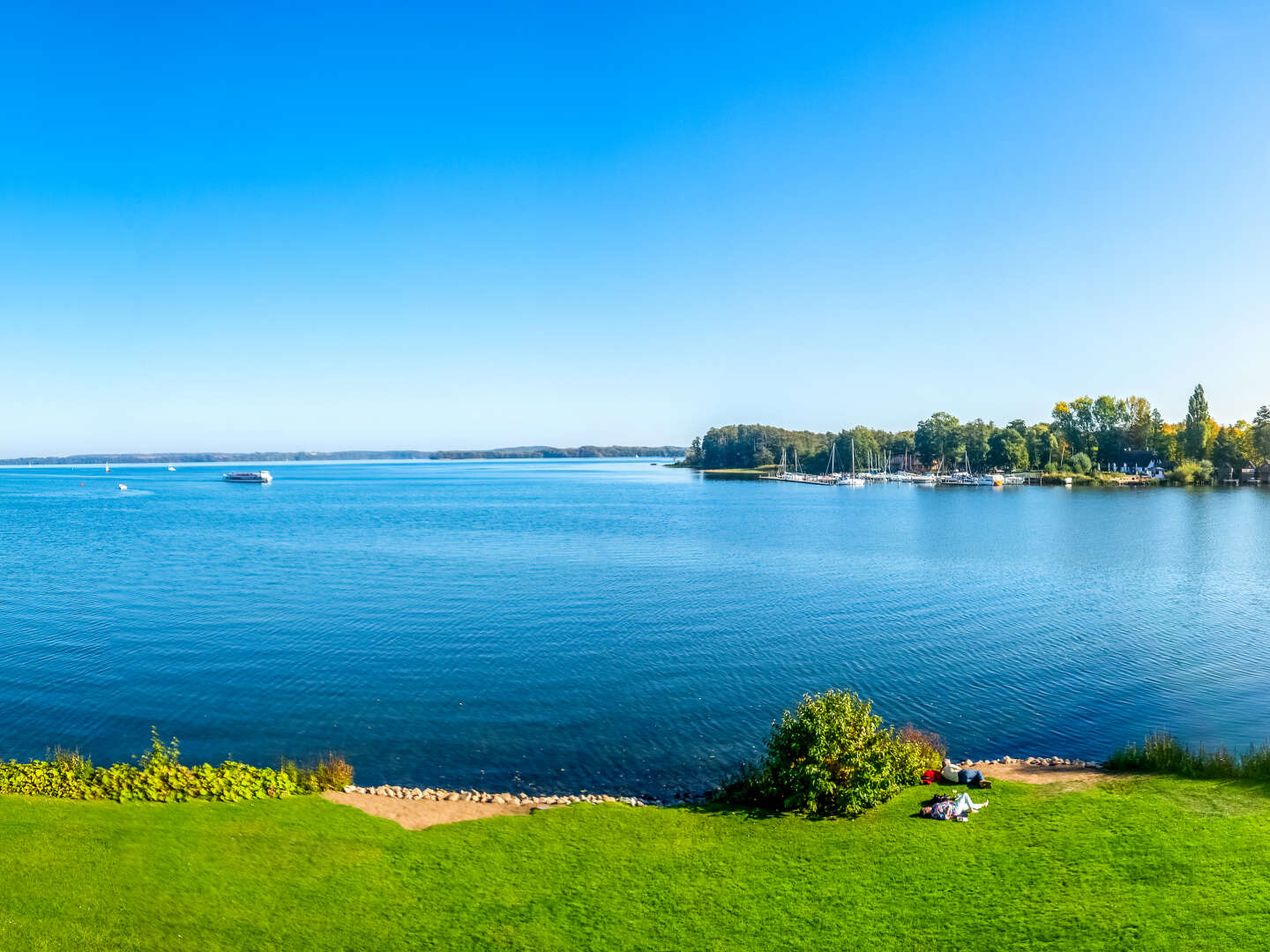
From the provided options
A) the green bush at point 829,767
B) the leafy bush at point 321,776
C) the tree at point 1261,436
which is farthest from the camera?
the tree at point 1261,436

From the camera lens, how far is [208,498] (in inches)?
5989

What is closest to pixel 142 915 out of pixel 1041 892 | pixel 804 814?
pixel 804 814

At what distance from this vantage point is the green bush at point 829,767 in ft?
57.9

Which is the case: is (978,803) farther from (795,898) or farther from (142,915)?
(142,915)

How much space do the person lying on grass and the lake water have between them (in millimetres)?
6551

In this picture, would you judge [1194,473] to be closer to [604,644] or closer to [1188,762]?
[604,644]

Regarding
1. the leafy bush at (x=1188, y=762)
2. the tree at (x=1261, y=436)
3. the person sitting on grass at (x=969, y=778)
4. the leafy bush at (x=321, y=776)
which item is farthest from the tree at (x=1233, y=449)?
the leafy bush at (x=321, y=776)

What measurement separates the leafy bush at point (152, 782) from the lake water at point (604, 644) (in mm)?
3349

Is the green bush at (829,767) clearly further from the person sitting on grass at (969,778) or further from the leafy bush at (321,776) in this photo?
the leafy bush at (321,776)

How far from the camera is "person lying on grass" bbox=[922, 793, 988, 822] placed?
17.0 m

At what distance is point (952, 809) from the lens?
17047 millimetres

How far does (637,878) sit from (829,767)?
19.8 feet

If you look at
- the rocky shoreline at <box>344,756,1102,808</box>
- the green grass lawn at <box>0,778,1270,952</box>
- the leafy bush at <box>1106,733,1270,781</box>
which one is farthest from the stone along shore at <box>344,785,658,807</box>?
the leafy bush at <box>1106,733,1270,781</box>

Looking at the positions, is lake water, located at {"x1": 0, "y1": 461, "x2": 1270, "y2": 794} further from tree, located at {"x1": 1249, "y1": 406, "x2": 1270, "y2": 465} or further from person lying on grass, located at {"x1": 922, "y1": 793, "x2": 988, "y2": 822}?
tree, located at {"x1": 1249, "y1": 406, "x2": 1270, "y2": 465}
